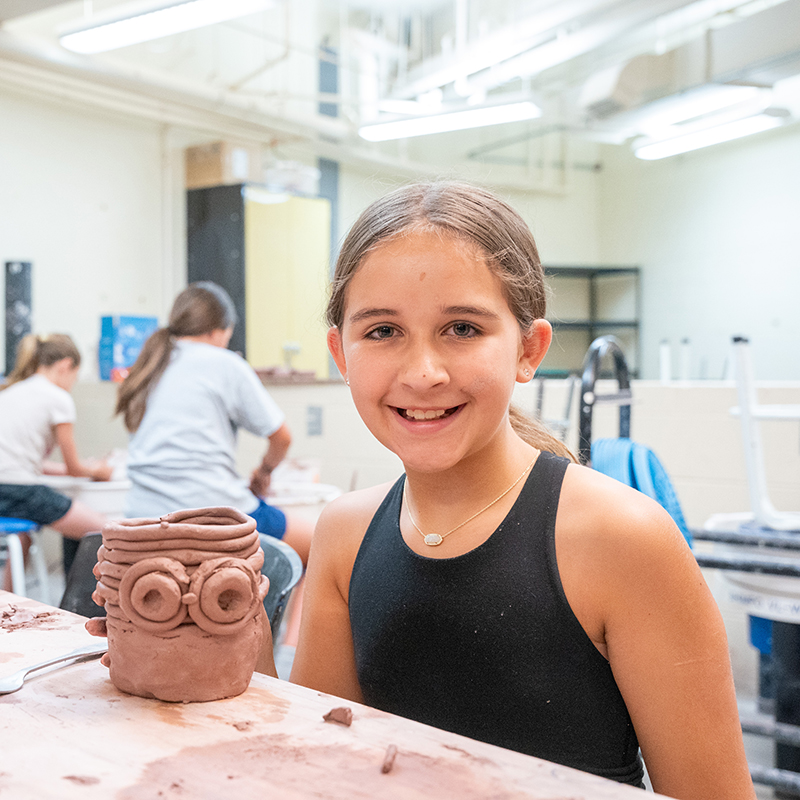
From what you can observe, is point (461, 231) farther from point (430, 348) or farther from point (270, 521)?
point (270, 521)

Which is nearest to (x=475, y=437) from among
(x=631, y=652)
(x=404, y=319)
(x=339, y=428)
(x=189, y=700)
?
(x=404, y=319)

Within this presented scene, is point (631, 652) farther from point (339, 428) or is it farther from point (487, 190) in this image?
point (339, 428)

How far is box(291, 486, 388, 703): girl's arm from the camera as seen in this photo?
97 cm

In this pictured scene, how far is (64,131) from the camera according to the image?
500 centimetres

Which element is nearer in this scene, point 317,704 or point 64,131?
point 317,704

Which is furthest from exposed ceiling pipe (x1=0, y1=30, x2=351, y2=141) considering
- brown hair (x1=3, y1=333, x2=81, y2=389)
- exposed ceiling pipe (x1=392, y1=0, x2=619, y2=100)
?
brown hair (x1=3, y1=333, x2=81, y2=389)

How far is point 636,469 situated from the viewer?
136 cm

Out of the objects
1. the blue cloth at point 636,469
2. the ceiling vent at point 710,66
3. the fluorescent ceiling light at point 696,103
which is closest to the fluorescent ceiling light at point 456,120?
the ceiling vent at point 710,66

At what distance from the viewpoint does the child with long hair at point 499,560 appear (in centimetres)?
76

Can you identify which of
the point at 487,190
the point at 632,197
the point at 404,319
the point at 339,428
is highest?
the point at 632,197

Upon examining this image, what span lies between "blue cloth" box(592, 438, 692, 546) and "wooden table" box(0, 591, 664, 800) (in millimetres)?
796

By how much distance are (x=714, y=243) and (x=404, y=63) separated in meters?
3.25

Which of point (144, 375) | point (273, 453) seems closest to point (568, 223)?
point (273, 453)

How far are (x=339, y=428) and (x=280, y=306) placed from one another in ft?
6.01
